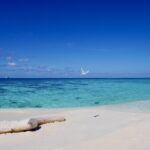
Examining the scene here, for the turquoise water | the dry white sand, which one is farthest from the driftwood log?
the turquoise water

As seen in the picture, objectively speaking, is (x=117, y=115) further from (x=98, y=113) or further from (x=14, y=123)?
(x=14, y=123)

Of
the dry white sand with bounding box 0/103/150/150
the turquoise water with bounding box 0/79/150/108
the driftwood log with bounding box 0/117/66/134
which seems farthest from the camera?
the turquoise water with bounding box 0/79/150/108

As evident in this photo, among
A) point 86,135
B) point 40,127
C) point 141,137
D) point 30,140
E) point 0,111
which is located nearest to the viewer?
point 141,137

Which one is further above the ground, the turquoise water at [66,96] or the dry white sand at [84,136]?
the dry white sand at [84,136]

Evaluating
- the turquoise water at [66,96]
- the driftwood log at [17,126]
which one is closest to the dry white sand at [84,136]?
the driftwood log at [17,126]

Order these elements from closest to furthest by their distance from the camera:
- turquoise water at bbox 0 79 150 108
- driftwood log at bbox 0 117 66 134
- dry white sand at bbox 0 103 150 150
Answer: dry white sand at bbox 0 103 150 150 → driftwood log at bbox 0 117 66 134 → turquoise water at bbox 0 79 150 108

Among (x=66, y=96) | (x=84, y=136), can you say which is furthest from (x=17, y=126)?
(x=66, y=96)

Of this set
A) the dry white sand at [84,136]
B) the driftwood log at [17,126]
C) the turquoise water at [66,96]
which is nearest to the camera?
the dry white sand at [84,136]

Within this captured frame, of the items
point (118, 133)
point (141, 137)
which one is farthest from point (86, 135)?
point (141, 137)

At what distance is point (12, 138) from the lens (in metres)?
6.46

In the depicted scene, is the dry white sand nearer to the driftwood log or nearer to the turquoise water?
the driftwood log

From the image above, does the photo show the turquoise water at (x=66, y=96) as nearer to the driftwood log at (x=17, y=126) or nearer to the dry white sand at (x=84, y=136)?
the dry white sand at (x=84, y=136)

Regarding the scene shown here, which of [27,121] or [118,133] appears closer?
[118,133]

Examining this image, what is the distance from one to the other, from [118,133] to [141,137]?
1.59 ft
